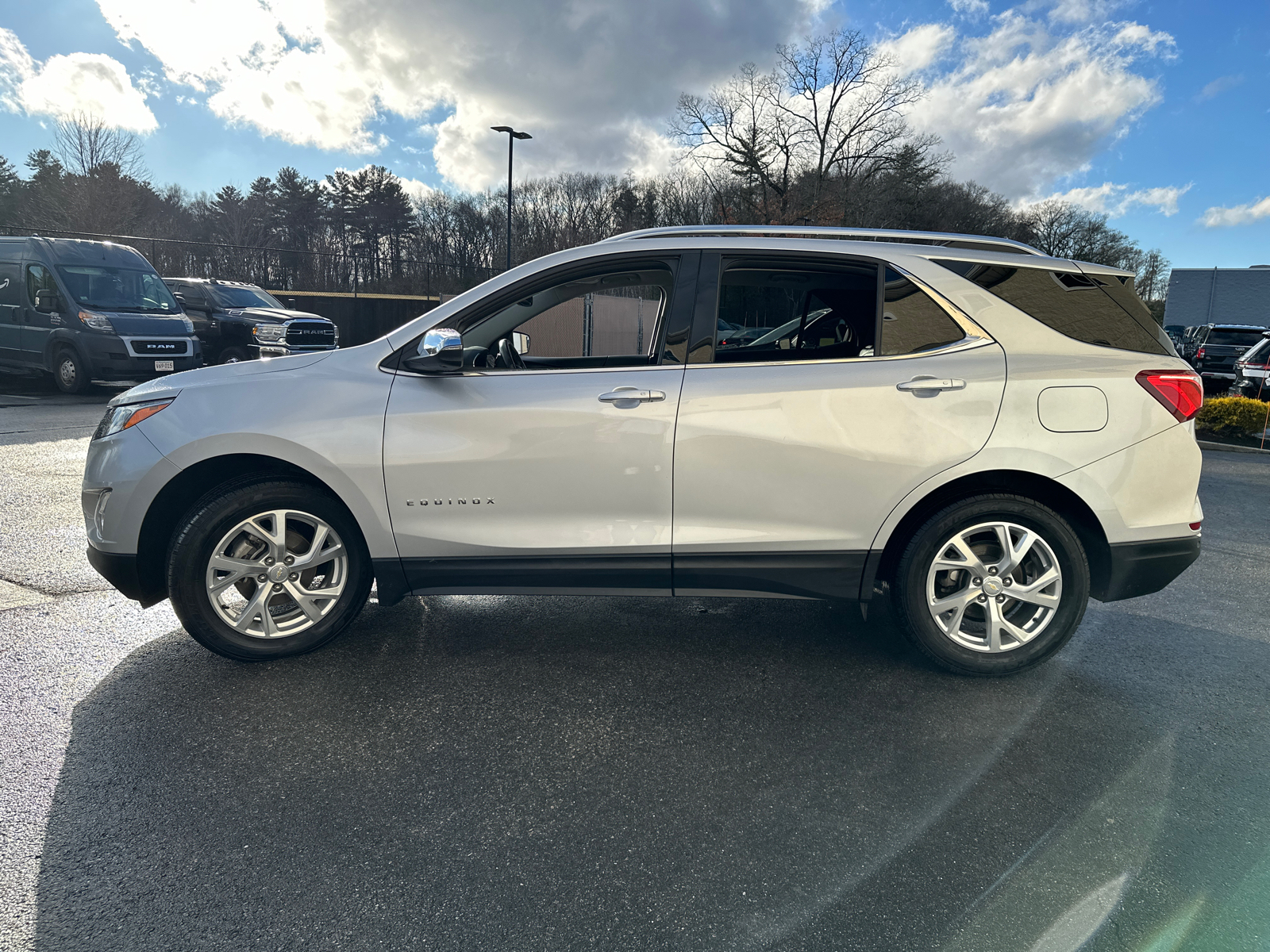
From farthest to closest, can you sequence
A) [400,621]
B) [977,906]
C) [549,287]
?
[400,621], [549,287], [977,906]

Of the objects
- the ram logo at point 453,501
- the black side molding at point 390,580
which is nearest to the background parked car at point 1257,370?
the ram logo at point 453,501

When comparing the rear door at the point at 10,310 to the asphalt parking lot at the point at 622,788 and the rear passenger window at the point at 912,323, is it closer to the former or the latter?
the asphalt parking lot at the point at 622,788

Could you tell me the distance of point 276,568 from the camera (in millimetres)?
3508

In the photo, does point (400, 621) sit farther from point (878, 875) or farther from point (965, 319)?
point (965, 319)

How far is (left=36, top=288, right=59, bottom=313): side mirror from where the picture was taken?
1379cm

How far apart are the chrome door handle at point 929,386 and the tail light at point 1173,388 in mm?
750

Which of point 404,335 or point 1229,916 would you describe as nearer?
point 1229,916

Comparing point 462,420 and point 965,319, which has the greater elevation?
point 965,319

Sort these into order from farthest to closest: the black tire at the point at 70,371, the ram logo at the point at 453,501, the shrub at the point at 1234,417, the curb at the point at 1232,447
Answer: the black tire at the point at 70,371 → the shrub at the point at 1234,417 → the curb at the point at 1232,447 → the ram logo at the point at 453,501

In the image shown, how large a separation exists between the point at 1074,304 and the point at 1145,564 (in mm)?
1150

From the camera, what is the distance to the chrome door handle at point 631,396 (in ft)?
11.0

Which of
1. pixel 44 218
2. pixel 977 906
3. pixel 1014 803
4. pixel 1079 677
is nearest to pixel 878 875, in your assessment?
pixel 977 906

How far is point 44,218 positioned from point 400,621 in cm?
4625

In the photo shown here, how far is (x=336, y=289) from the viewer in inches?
1234
